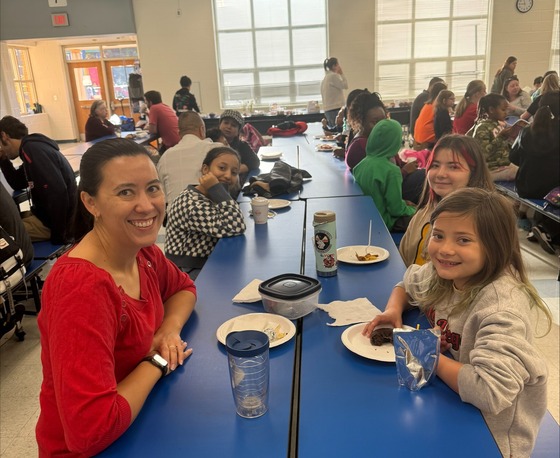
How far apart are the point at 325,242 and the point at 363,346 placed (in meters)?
0.58

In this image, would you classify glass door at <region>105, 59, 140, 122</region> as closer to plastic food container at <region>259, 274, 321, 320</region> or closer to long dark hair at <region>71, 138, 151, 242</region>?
plastic food container at <region>259, 274, 321, 320</region>

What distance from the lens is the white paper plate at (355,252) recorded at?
7.10ft

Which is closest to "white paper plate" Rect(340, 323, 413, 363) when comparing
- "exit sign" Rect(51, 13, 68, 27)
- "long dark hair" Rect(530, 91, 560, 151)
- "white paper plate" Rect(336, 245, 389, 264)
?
"white paper plate" Rect(336, 245, 389, 264)

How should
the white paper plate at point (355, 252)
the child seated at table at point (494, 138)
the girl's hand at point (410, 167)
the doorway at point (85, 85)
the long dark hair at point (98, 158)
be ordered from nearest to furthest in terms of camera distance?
1. the long dark hair at point (98, 158)
2. the white paper plate at point (355, 252)
3. the girl's hand at point (410, 167)
4. the child seated at table at point (494, 138)
5. the doorway at point (85, 85)

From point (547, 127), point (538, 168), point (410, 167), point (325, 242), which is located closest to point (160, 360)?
point (325, 242)

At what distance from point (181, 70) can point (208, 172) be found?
8.86m

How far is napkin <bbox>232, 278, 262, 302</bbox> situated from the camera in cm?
184

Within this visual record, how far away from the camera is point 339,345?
1518 millimetres

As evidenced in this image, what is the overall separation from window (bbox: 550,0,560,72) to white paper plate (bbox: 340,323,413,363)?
1148 centimetres

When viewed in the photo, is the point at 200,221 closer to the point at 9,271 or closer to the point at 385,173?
the point at 9,271

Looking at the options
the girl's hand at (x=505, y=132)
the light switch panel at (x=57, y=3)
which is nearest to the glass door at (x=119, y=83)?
the light switch panel at (x=57, y=3)

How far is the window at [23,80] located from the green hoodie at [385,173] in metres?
12.3

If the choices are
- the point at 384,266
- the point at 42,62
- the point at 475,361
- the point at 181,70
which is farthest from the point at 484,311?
the point at 42,62

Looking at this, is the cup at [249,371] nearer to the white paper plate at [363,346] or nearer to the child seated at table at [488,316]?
the white paper plate at [363,346]
